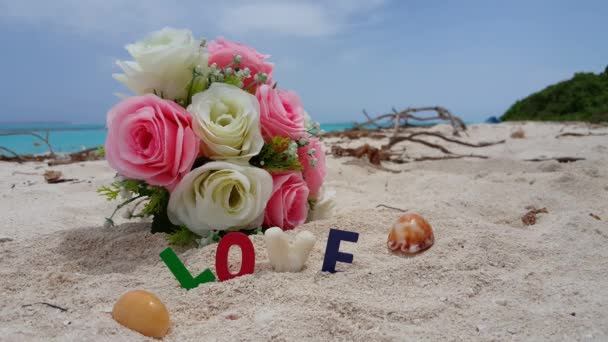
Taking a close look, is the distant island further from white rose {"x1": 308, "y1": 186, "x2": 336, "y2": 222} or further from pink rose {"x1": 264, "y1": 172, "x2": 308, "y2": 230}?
pink rose {"x1": 264, "y1": 172, "x2": 308, "y2": 230}

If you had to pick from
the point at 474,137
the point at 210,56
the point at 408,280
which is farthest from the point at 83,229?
the point at 474,137

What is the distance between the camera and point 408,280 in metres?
1.81

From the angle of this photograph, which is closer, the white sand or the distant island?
the white sand

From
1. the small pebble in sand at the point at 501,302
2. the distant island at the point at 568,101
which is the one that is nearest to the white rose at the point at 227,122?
the small pebble in sand at the point at 501,302

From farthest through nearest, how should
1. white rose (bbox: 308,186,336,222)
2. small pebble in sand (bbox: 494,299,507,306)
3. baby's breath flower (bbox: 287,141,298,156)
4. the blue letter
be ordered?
white rose (bbox: 308,186,336,222) < baby's breath flower (bbox: 287,141,298,156) < the blue letter < small pebble in sand (bbox: 494,299,507,306)

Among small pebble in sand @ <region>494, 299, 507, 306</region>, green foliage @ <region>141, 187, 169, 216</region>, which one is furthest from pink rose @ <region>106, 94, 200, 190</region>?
small pebble in sand @ <region>494, 299, 507, 306</region>

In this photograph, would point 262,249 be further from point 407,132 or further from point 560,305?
point 407,132

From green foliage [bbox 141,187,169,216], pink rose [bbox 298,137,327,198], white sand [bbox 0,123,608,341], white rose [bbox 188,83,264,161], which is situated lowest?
white sand [bbox 0,123,608,341]

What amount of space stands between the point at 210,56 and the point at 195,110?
1.17 feet

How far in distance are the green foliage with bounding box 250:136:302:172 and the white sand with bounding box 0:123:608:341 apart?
30 cm

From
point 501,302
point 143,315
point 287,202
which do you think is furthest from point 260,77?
point 501,302

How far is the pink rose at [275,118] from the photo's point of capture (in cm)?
241

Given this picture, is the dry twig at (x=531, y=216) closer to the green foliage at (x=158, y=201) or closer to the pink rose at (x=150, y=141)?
the pink rose at (x=150, y=141)

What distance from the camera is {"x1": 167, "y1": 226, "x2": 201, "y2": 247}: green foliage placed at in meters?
2.27
